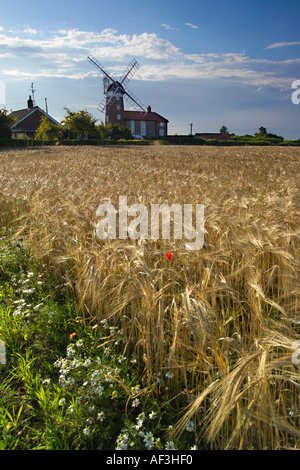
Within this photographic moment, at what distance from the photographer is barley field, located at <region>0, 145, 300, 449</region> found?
1.56 meters

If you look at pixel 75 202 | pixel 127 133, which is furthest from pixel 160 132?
pixel 75 202

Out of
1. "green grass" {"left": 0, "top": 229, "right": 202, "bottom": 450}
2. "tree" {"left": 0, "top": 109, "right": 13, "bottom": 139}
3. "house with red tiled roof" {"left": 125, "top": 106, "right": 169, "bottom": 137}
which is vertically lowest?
"green grass" {"left": 0, "top": 229, "right": 202, "bottom": 450}

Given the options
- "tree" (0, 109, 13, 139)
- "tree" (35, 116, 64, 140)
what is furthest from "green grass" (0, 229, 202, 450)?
"tree" (35, 116, 64, 140)

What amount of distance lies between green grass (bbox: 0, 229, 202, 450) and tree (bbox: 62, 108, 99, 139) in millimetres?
43955

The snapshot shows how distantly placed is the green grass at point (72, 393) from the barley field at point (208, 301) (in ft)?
0.39

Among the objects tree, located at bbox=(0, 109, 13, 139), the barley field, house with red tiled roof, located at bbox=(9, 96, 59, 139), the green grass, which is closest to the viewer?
the barley field

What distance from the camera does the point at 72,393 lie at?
6.74ft

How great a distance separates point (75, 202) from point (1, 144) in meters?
31.6

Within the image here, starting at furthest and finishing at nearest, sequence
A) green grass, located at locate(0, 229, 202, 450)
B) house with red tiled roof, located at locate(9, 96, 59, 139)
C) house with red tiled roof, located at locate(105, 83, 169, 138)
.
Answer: house with red tiled roof, located at locate(105, 83, 169, 138)
house with red tiled roof, located at locate(9, 96, 59, 139)
green grass, located at locate(0, 229, 202, 450)

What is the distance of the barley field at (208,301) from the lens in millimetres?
1557

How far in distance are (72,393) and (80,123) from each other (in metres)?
44.9

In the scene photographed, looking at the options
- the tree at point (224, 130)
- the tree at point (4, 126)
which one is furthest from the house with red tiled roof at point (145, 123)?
the tree at point (4, 126)

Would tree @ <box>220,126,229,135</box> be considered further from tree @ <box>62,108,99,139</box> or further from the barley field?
the barley field

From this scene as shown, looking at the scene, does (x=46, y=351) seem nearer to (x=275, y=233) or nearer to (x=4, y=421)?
(x=4, y=421)
